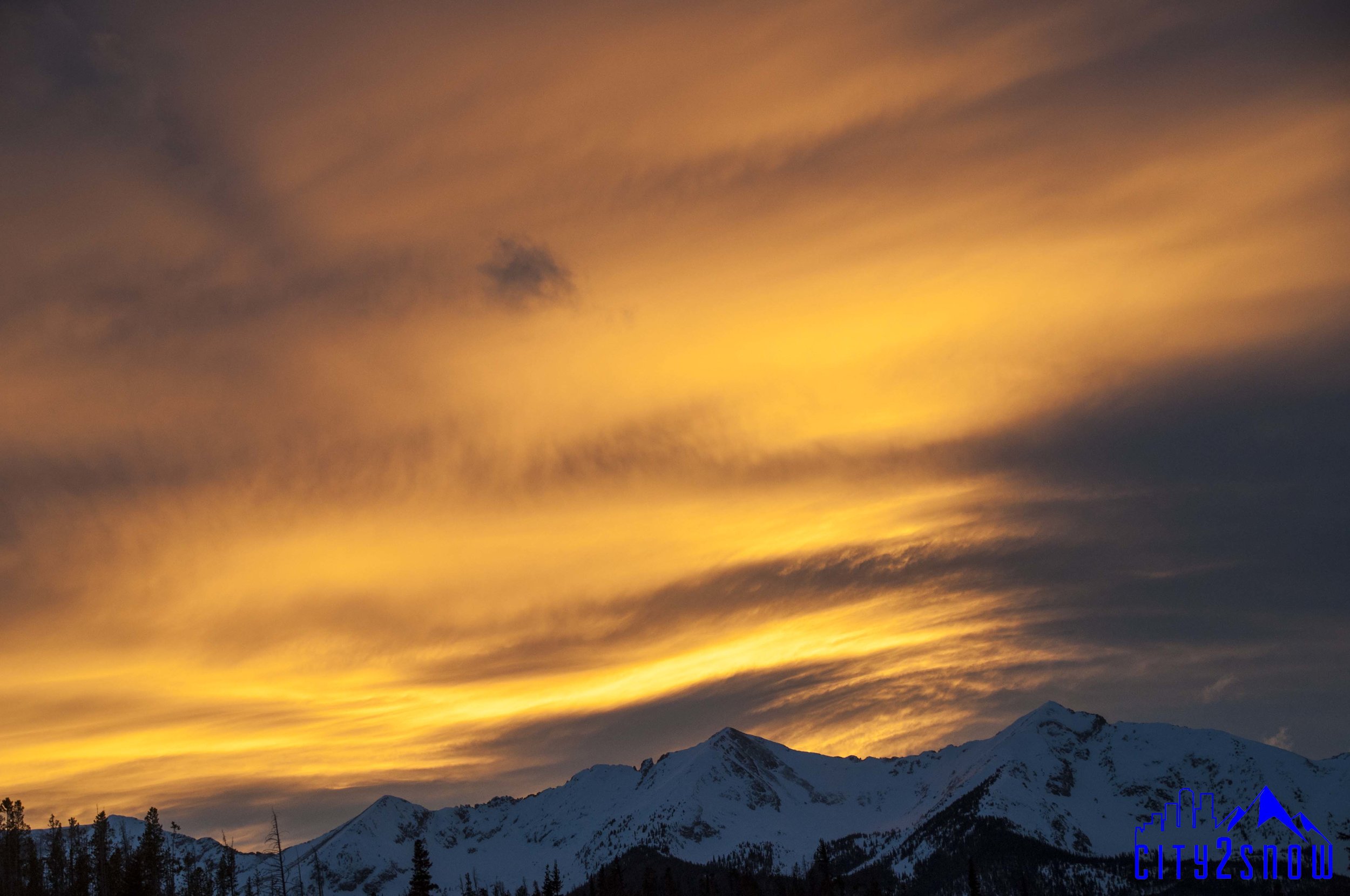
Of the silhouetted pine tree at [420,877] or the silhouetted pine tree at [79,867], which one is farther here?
the silhouetted pine tree at [79,867]

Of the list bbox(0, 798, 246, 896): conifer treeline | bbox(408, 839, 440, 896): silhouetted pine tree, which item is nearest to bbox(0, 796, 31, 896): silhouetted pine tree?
bbox(0, 798, 246, 896): conifer treeline

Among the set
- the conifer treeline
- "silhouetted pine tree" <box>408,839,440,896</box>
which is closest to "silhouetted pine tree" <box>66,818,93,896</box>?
the conifer treeline

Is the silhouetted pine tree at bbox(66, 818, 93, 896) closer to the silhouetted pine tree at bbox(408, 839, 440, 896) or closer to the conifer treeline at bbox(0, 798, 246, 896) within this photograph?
the conifer treeline at bbox(0, 798, 246, 896)

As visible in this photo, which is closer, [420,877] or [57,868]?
[420,877]

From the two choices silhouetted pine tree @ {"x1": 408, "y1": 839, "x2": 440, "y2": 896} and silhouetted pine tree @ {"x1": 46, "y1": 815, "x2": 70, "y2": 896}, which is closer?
silhouetted pine tree @ {"x1": 408, "y1": 839, "x2": 440, "y2": 896}

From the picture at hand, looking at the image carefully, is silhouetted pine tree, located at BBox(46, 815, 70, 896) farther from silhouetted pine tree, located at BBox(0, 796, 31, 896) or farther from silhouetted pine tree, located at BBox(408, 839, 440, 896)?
silhouetted pine tree, located at BBox(408, 839, 440, 896)

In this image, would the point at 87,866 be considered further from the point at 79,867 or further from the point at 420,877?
the point at 420,877

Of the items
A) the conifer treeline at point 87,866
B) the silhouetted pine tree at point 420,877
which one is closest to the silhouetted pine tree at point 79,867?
the conifer treeline at point 87,866

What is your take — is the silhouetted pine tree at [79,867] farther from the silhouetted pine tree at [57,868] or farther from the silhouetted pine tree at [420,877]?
the silhouetted pine tree at [420,877]

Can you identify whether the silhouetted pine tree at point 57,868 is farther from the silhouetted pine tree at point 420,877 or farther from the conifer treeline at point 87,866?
the silhouetted pine tree at point 420,877

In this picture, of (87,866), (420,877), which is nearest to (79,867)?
(87,866)

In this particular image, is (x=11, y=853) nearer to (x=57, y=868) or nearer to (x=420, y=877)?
(x=57, y=868)

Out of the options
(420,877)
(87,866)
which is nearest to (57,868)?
(87,866)

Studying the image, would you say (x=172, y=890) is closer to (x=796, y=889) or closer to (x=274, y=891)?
(x=274, y=891)
